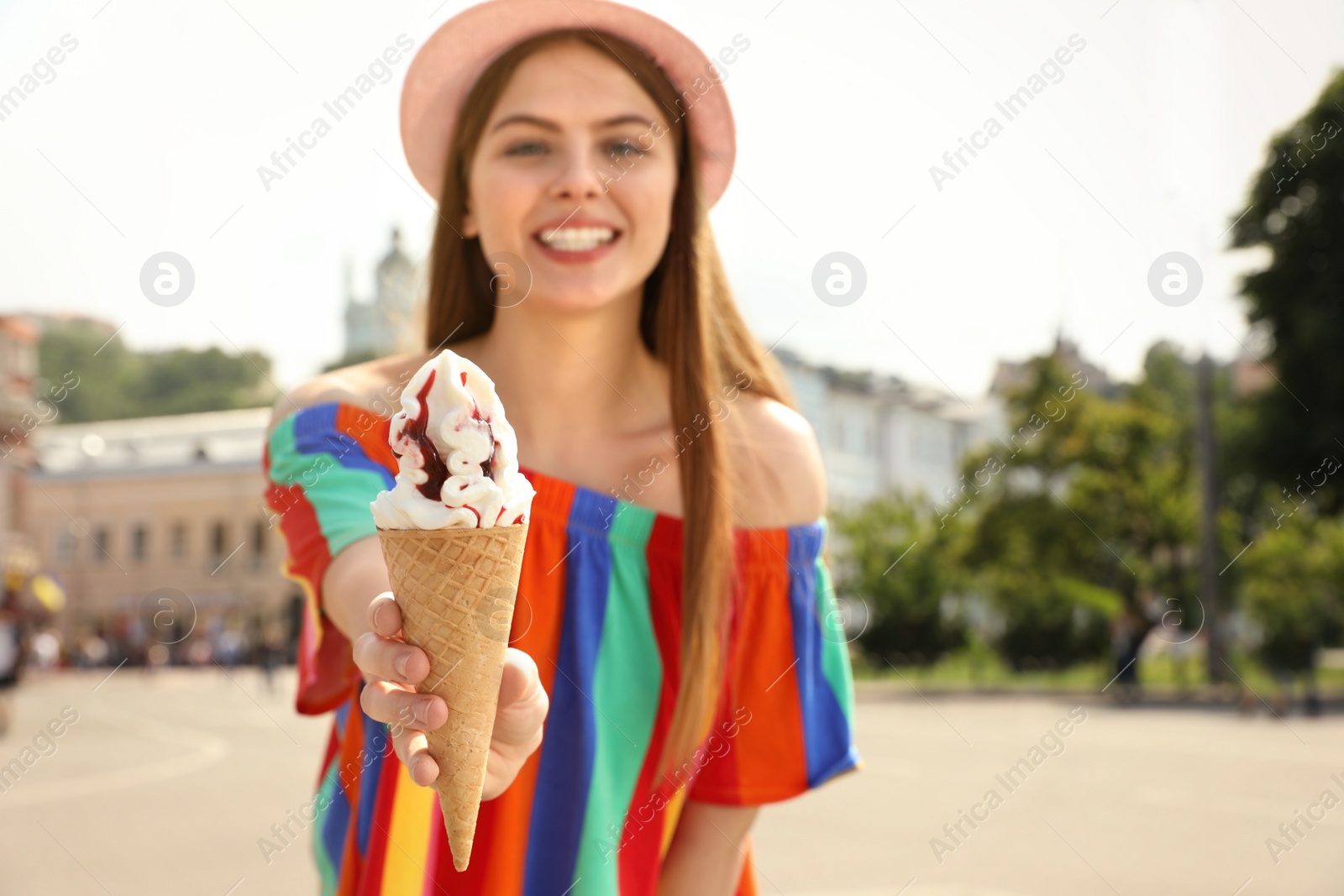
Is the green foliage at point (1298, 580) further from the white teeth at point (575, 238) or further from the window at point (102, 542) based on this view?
the window at point (102, 542)

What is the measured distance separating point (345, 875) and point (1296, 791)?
1173 centimetres

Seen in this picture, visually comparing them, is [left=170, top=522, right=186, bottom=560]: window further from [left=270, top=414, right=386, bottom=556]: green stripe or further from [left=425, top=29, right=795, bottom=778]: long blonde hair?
[left=270, top=414, right=386, bottom=556]: green stripe

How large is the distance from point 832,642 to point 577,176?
1063mm

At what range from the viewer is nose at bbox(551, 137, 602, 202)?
7.28ft

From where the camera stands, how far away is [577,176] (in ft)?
7.27

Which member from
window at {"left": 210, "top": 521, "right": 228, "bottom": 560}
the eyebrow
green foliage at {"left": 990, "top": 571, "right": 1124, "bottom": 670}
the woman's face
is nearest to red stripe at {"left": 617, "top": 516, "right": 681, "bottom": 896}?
the woman's face

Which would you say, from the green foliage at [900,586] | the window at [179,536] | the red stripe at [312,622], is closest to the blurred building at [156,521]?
the window at [179,536]

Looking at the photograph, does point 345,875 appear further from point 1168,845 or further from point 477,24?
point 1168,845

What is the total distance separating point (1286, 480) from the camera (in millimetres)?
25062

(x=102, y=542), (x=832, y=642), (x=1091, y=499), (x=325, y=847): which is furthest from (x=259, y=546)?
(x=832, y=642)

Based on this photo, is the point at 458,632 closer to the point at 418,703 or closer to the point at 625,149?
the point at 418,703

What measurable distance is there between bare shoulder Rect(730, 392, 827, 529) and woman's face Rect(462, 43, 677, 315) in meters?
0.40

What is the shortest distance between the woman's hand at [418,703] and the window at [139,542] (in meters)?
64.1

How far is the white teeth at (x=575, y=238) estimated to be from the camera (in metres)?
2.24
